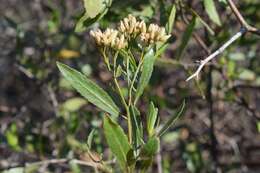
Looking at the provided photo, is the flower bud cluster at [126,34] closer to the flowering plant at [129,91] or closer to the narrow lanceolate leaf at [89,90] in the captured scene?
the flowering plant at [129,91]

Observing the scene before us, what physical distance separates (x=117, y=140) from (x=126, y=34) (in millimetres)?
243

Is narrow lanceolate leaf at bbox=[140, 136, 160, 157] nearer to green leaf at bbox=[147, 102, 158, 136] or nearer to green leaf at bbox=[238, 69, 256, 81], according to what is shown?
green leaf at bbox=[147, 102, 158, 136]

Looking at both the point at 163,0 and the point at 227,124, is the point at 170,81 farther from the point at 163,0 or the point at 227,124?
the point at 163,0

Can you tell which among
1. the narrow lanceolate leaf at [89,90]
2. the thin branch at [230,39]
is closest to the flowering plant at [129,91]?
the narrow lanceolate leaf at [89,90]

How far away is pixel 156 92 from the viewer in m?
3.17

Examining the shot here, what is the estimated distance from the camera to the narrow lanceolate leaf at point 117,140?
1.37 meters

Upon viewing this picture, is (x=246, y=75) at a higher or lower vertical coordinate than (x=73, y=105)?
lower

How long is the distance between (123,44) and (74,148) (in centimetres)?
131

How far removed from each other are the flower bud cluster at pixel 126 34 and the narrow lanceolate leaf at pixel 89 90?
0.11 metres

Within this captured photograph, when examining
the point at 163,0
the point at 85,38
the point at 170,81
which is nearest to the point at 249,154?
the point at 170,81

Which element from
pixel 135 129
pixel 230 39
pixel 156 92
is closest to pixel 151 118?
pixel 135 129

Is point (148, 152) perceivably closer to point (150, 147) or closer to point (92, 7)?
point (150, 147)

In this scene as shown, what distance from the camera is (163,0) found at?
6.60 feet

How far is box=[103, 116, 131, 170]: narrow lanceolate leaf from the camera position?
1.37 m
